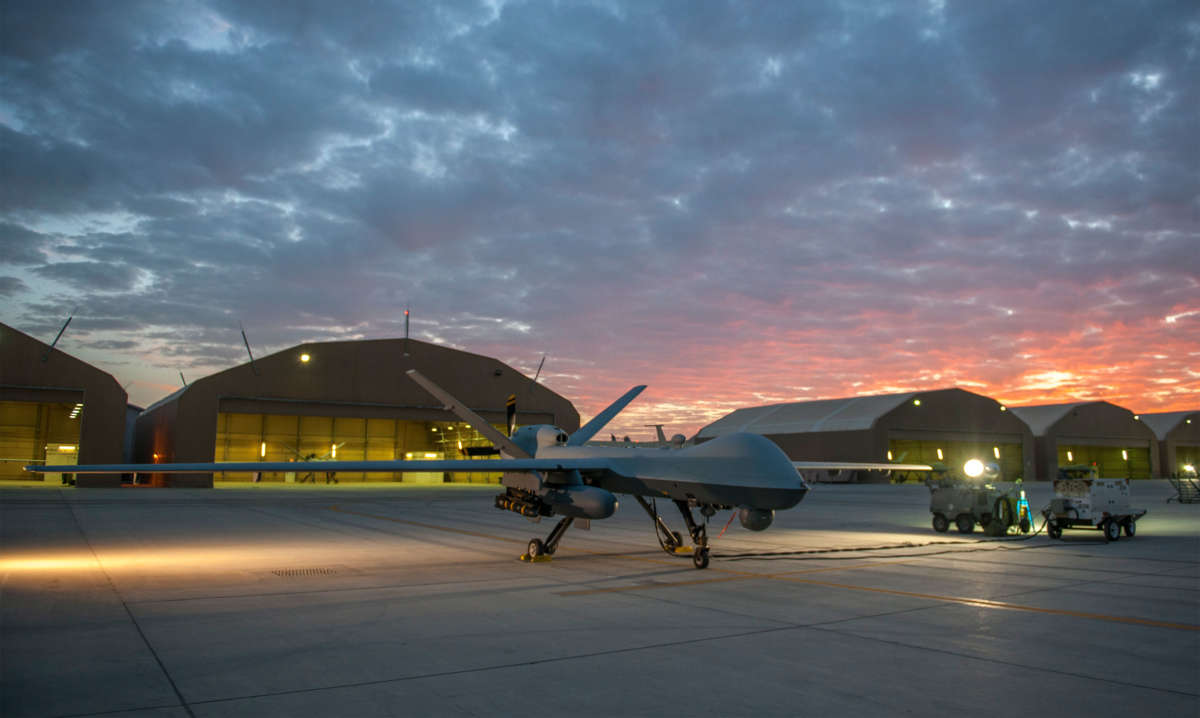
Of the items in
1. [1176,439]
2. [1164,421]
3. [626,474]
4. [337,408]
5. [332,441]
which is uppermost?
[1164,421]

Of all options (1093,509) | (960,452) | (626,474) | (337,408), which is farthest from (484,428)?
(960,452)

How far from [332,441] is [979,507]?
65.8 meters

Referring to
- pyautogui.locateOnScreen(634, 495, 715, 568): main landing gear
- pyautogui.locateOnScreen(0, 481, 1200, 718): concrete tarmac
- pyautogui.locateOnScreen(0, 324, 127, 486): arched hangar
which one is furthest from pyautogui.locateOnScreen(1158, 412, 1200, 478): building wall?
pyautogui.locateOnScreen(0, 324, 127, 486): arched hangar

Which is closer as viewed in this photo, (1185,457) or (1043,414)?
(1043,414)

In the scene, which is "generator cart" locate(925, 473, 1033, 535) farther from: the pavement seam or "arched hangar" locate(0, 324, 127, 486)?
"arched hangar" locate(0, 324, 127, 486)

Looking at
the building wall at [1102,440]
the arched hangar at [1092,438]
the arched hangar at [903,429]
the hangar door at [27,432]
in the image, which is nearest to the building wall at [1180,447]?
the building wall at [1102,440]

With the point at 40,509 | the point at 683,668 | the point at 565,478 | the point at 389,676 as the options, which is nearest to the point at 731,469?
the point at 565,478

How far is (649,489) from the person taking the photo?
13836 millimetres

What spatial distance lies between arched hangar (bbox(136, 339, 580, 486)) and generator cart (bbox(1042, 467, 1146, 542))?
109 ft

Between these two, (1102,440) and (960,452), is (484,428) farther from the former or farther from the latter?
(1102,440)

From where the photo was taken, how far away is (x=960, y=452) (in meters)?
84.8

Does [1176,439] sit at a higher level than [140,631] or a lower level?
higher

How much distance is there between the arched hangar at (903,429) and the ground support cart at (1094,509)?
157 feet

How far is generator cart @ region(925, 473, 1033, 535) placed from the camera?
21000 millimetres
